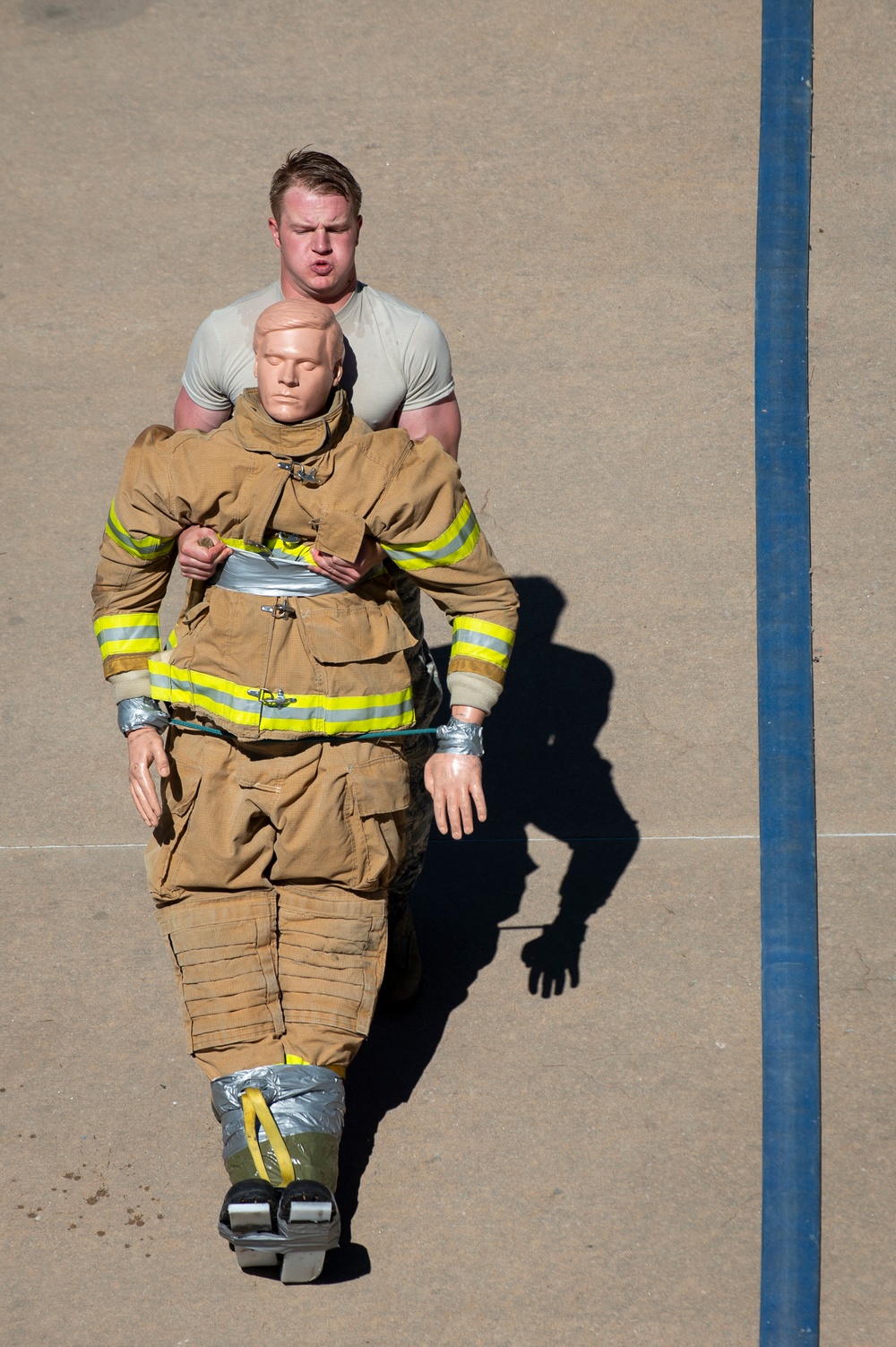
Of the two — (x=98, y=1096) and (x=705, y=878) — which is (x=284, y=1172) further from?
(x=705, y=878)

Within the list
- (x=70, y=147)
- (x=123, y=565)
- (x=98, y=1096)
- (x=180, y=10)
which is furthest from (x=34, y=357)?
(x=98, y=1096)

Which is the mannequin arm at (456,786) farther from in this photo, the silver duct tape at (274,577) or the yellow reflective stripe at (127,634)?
the yellow reflective stripe at (127,634)

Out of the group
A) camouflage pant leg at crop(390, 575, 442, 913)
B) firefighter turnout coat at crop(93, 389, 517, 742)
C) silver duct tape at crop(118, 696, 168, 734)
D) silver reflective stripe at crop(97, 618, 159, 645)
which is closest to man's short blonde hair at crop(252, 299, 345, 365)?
firefighter turnout coat at crop(93, 389, 517, 742)

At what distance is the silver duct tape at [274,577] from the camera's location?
3.50 meters

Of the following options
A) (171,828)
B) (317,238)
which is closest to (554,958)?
(171,828)

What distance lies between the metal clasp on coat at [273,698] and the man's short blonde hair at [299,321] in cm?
78

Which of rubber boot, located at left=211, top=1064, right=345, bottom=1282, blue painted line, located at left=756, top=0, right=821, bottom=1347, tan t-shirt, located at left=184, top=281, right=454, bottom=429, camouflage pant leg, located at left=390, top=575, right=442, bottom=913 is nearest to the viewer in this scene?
rubber boot, located at left=211, top=1064, right=345, bottom=1282

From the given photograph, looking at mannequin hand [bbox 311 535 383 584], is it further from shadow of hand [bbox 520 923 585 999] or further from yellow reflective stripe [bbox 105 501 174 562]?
shadow of hand [bbox 520 923 585 999]

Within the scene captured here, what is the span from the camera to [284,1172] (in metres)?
3.38

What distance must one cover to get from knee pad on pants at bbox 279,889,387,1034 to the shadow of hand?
810 millimetres

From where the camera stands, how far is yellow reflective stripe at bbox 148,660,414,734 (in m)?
3.49

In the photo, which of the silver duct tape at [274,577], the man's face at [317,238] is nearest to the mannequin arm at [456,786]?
the silver duct tape at [274,577]

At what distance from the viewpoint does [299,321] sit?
11.1 feet

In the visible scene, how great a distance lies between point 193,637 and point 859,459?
3049mm
